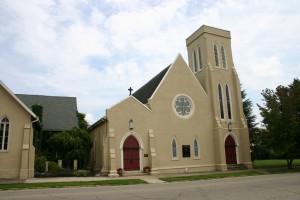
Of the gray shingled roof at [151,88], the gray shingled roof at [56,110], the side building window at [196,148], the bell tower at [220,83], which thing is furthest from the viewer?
the gray shingled roof at [56,110]

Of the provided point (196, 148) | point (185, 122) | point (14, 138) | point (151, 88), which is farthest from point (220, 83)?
point (14, 138)

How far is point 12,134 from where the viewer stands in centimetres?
2167

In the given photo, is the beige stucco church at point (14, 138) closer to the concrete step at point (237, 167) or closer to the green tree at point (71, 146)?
the green tree at point (71, 146)

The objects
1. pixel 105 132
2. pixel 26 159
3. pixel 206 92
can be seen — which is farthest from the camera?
pixel 206 92

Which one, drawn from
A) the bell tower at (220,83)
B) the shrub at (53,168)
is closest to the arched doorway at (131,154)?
the shrub at (53,168)

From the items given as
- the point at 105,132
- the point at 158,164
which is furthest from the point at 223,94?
the point at 105,132

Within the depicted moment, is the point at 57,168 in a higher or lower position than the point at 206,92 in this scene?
lower

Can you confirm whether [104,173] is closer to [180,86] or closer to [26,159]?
[26,159]

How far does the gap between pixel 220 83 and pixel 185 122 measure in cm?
653

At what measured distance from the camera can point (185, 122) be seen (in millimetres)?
27391

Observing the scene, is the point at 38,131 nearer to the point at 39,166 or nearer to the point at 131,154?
the point at 39,166

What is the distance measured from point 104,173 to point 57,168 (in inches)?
162

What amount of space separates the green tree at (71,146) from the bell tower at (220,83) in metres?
12.9

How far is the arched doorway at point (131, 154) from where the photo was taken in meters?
24.4
